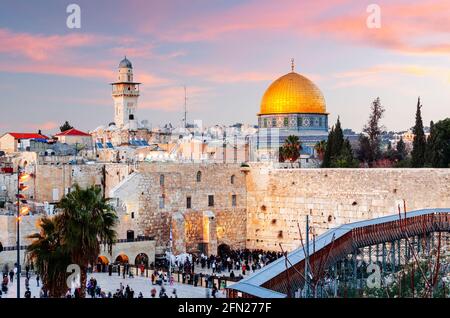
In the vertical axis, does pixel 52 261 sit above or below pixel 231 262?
above

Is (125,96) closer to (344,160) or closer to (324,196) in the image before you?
(344,160)

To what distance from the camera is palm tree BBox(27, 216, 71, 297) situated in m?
17.9

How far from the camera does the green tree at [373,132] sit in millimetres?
47688

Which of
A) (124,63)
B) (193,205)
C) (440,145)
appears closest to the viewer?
(440,145)

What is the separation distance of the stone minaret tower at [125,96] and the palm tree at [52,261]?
36096 mm

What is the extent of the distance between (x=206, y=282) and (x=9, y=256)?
26.1 ft

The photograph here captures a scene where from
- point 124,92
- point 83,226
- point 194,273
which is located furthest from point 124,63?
point 83,226

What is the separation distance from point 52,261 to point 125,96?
1530 inches

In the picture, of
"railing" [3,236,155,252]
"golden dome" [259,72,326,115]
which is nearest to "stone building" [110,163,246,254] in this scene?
"railing" [3,236,155,252]

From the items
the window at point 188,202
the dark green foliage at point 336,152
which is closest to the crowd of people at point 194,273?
the window at point 188,202

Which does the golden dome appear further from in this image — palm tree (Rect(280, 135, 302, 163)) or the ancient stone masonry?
the ancient stone masonry

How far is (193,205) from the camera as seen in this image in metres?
34.1

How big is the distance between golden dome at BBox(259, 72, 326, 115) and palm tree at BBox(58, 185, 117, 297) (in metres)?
35.3

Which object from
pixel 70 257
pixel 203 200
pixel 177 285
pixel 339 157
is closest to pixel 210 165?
pixel 203 200
